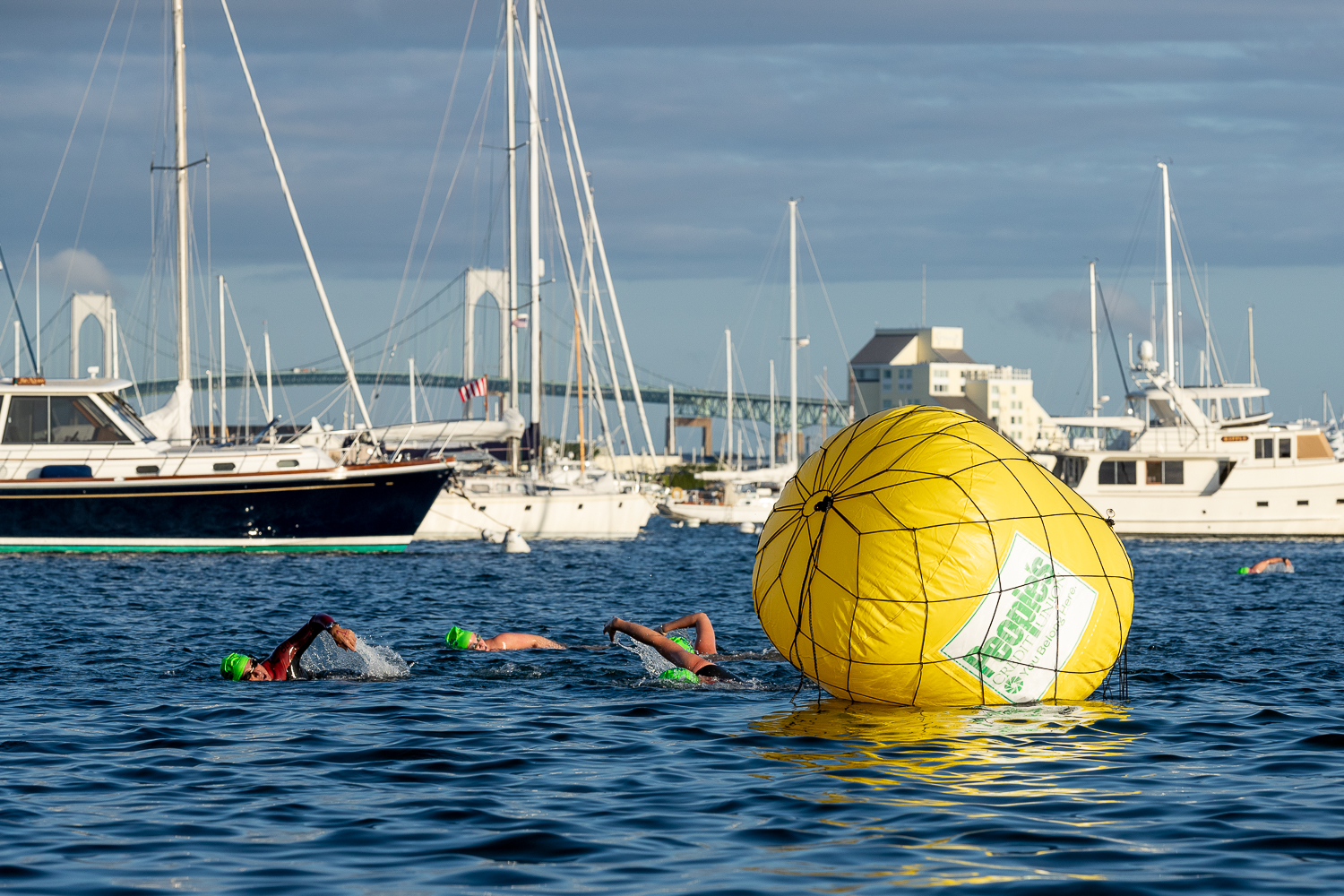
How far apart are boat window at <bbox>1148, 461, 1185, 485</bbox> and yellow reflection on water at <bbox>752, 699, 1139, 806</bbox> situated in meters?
36.9

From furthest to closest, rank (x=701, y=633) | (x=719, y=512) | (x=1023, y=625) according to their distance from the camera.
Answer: (x=719, y=512) < (x=701, y=633) < (x=1023, y=625)

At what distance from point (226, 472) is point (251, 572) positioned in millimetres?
5647

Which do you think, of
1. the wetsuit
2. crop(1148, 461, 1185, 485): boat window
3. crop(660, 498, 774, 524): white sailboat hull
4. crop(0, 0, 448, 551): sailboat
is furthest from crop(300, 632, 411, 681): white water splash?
crop(660, 498, 774, 524): white sailboat hull

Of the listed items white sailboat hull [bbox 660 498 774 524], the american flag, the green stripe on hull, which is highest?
the american flag

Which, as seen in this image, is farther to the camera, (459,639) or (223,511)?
(223,511)

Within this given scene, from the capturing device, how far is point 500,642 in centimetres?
1416

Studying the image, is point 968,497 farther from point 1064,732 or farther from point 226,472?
point 226,472

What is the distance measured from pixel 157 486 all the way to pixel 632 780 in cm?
2501

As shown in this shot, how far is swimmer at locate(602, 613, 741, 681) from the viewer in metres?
12.1

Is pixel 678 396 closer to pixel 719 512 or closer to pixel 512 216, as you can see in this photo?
pixel 719 512

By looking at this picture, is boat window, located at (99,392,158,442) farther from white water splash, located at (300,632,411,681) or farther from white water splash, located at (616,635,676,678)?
white water splash, located at (616,635,676,678)

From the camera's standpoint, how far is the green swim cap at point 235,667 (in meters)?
12.4

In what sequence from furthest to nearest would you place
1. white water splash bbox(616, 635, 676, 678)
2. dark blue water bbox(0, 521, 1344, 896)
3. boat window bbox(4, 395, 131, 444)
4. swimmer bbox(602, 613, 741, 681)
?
boat window bbox(4, 395, 131, 444), white water splash bbox(616, 635, 676, 678), swimmer bbox(602, 613, 741, 681), dark blue water bbox(0, 521, 1344, 896)

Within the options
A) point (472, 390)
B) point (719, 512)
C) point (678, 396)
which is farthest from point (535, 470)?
point (678, 396)
